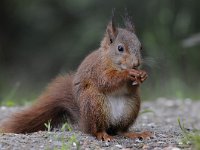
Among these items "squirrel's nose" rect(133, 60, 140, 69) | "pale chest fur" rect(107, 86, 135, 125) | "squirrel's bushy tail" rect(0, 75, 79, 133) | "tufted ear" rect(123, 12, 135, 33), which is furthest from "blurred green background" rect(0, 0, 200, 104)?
"squirrel's nose" rect(133, 60, 140, 69)

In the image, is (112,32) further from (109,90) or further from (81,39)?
(81,39)

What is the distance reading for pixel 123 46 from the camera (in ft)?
18.8

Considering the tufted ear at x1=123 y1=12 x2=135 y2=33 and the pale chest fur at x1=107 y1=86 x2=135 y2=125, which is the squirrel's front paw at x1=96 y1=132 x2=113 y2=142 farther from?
the tufted ear at x1=123 y1=12 x2=135 y2=33

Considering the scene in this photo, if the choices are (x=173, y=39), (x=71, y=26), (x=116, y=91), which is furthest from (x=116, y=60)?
(x=71, y=26)

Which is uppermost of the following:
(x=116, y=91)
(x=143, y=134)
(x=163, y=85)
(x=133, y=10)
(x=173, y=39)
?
(x=133, y=10)

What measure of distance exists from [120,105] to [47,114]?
88cm

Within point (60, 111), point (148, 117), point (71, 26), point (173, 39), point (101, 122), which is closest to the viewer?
point (101, 122)

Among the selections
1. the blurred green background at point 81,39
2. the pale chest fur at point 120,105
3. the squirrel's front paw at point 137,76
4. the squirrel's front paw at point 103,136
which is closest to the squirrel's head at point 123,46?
the squirrel's front paw at point 137,76

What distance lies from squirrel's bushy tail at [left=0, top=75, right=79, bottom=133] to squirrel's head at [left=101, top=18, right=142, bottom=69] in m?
0.64

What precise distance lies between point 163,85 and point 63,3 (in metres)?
3.92

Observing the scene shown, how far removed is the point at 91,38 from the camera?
39.5 ft

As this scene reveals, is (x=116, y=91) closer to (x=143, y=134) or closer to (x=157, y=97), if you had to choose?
(x=143, y=134)

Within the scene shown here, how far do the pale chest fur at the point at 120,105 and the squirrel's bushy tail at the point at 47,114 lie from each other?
59cm

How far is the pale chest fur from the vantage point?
5.61 metres
